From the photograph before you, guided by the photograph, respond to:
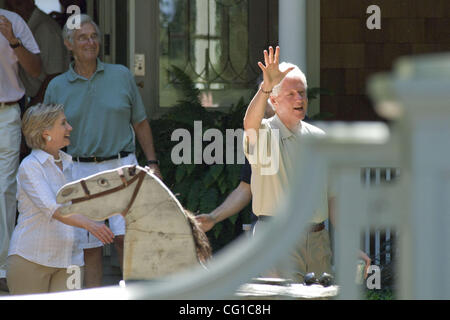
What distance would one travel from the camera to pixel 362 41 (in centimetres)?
808

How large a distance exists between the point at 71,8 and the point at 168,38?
34.4 inches

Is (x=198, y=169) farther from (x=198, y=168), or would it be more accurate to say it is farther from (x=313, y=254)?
(x=313, y=254)

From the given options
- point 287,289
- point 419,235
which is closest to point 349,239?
point 419,235

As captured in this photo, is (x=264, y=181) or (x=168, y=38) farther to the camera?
(x=168, y=38)

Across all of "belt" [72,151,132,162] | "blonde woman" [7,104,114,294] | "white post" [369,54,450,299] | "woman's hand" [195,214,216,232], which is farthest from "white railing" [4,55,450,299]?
"belt" [72,151,132,162]

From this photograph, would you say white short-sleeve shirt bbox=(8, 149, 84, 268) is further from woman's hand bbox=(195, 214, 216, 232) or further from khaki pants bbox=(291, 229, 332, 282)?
khaki pants bbox=(291, 229, 332, 282)

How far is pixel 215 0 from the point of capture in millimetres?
8148

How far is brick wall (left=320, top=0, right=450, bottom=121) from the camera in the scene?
8.05 meters

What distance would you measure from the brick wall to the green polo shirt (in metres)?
2.32

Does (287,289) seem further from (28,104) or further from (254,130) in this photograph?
(28,104)

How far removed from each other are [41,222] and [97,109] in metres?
1.21

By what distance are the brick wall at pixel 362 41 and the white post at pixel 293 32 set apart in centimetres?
127

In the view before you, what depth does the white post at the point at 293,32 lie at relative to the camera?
22.1 ft

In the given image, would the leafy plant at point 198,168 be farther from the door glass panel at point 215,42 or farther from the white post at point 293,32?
the white post at point 293,32
